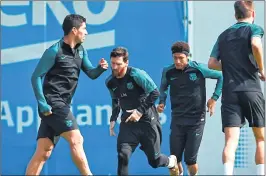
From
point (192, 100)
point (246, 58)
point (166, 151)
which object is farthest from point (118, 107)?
point (166, 151)

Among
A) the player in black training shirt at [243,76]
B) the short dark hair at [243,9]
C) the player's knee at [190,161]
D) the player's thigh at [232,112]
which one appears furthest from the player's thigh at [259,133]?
the player's knee at [190,161]

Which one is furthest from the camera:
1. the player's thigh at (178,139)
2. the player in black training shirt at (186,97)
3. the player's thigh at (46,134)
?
the player's thigh at (178,139)

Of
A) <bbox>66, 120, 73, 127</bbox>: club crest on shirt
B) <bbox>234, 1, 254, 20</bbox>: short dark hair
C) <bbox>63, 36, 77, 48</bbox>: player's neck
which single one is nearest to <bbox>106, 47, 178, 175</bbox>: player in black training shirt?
<bbox>63, 36, 77, 48</bbox>: player's neck

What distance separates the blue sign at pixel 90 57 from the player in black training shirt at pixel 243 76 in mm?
4624

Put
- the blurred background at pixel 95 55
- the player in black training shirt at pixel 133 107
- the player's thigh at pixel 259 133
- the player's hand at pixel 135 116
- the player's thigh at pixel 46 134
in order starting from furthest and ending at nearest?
1. the blurred background at pixel 95 55
2. the player in black training shirt at pixel 133 107
3. the player's hand at pixel 135 116
4. the player's thigh at pixel 46 134
5. the player's thigh at pixel 259 133

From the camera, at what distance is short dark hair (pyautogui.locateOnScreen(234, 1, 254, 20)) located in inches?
363

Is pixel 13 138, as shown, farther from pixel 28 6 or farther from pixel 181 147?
pixel 181 147

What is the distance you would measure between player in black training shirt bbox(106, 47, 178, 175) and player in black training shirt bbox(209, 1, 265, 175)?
137 centimetres

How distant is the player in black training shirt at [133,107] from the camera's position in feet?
34.0

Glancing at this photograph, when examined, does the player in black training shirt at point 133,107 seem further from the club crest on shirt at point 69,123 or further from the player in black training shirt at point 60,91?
the club crest on shirt at point 69,123

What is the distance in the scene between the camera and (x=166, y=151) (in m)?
13.8

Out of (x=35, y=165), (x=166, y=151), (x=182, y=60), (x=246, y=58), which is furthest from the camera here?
(x=166, y=151)

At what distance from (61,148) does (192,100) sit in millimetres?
3567

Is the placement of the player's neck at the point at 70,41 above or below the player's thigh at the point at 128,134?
above
